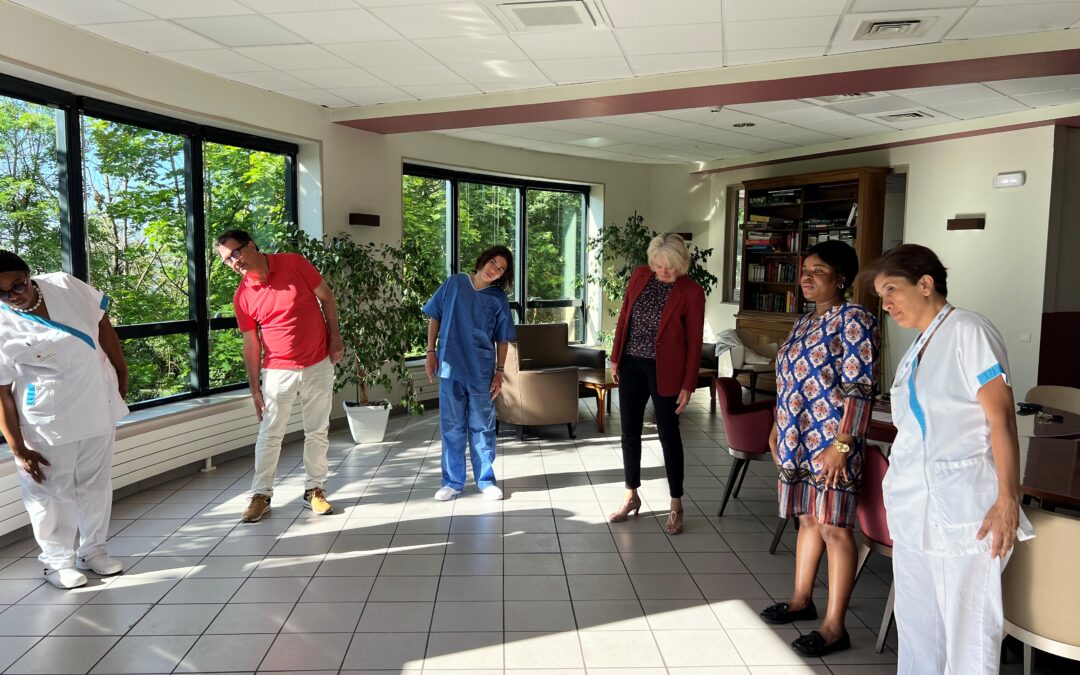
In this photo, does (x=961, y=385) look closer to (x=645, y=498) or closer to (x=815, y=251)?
(x=815, y=251)

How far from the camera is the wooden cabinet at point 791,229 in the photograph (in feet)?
25.3

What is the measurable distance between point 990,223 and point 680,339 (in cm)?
451

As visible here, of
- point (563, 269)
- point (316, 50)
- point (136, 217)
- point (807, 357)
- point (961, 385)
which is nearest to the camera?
point (961, 385)

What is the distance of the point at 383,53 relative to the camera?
4660 mm

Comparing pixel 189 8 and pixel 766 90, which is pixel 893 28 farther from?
pixel 189 8

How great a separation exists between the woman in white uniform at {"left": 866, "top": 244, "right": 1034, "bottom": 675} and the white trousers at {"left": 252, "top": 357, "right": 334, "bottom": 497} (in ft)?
10.3

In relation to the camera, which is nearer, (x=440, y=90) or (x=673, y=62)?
(x=673, y=62)

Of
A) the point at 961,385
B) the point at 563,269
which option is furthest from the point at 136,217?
the point at 563,269

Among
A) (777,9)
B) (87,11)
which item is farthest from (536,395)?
(87,11)

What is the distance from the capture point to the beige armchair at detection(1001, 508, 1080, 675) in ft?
6.56

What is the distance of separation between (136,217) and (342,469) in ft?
7.38

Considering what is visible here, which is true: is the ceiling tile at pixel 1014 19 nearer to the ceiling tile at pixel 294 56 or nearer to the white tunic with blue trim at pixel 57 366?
the ceiling tile at pixel 294 56

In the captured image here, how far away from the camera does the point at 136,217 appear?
16.8 feet

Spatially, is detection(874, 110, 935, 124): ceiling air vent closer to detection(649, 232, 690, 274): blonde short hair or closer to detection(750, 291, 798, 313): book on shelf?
detection(750, 291, 798, 313): book on shelf
